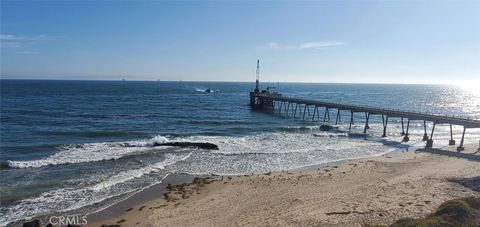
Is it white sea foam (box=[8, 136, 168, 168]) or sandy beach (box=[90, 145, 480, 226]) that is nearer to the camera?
sandy beach (box=[90, 145, 480, 226])

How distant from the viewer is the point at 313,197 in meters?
19.6

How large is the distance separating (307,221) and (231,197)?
5.18 meters

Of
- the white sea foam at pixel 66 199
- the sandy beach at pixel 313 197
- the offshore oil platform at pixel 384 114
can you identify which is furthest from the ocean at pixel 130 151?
the sandy beach at pixel 313 197

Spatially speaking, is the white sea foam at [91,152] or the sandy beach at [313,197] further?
the white sea foam at [91,152]

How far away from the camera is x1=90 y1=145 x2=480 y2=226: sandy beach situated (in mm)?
16469

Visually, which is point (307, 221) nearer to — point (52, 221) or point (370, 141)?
point (52, 221)

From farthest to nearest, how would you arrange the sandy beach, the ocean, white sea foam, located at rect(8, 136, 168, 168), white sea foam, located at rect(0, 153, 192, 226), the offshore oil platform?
the offshore oil platform → white sea foam, located at rect(8, 136, 168, 168) → the ocean → white sea foam, located at rect(0, 153, 192, 226) → the sandy beach

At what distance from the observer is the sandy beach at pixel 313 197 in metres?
16.5

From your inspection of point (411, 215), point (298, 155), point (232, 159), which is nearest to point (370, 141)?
point (298, 155)

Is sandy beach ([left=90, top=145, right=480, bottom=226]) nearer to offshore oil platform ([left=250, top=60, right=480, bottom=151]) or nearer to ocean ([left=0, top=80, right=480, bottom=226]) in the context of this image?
ocean ([left=0, top=80, right=480, bottom=226])

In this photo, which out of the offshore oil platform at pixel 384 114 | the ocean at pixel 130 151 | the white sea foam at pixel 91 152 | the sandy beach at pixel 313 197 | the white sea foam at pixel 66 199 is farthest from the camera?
the offshore oil platform at pixel 384 114

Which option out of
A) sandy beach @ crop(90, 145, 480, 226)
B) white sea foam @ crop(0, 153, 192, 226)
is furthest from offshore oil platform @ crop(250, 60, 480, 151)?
white sea foam @ crop(0, 153, 192, 226)

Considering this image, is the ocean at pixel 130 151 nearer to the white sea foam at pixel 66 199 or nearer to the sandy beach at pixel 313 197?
the white sea foam at pixel 66 199

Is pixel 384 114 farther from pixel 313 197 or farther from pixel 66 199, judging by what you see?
pixel 66 199
